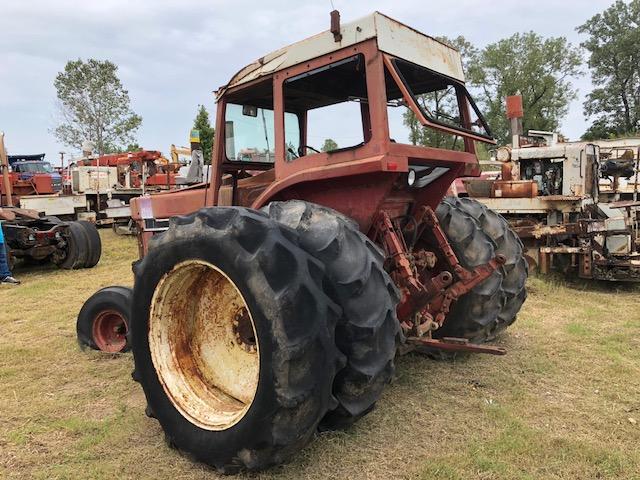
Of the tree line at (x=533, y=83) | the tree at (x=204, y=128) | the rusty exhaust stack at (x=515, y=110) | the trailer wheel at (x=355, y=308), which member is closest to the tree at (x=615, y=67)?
the tree line at (x=533, y=83)

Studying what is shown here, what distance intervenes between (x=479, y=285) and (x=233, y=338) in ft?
6.05

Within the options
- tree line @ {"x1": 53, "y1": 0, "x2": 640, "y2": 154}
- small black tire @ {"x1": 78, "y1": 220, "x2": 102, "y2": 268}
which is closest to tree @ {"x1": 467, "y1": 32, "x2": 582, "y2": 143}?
tree line @ {"x1": 53, "y1": 0, "x2": 640, "y2": 154}

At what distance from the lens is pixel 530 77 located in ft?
139

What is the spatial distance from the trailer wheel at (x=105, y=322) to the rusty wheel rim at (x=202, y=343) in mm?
1487

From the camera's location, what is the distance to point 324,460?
2605 mm

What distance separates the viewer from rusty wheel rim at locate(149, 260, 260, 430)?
2768mm

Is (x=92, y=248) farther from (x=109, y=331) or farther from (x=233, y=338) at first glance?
(x=233, y=338)

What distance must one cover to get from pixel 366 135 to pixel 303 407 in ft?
5.45

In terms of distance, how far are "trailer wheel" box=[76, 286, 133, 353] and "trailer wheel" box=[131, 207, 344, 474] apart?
1.50 metres

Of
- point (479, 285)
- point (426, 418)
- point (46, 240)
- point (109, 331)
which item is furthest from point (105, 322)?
point (46, 240)

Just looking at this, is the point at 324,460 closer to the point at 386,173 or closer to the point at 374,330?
the point at 374,330

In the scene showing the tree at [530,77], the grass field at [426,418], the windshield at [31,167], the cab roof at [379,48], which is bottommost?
the grass field at [426,418]

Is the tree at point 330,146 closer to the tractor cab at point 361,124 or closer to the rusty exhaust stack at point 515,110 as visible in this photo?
the tractor cab at point 361,124

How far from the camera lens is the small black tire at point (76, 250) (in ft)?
29.9
